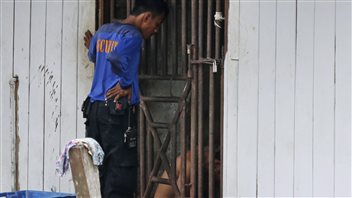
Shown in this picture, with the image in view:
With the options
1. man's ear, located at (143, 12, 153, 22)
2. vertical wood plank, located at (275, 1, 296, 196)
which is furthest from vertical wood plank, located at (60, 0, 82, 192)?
vertical wood plank, located at (275, 1, 296, 196)

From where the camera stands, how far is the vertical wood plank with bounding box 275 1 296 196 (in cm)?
534

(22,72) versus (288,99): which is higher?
(22,72)

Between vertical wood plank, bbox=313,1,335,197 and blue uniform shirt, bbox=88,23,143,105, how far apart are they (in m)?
1.25

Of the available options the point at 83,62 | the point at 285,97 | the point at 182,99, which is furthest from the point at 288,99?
the point at 83,62

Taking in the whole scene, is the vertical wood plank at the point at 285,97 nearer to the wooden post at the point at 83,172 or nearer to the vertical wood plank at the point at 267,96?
the vertical wood plank at the point at 267,96

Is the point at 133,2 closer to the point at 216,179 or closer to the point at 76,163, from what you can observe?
the point at 216,179

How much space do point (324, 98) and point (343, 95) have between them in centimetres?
13

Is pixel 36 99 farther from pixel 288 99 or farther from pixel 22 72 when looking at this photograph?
pixel 288 99

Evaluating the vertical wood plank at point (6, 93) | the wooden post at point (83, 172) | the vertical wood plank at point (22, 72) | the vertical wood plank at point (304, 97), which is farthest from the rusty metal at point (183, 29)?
the wooden post at point (83, 172)

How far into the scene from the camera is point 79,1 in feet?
20.3

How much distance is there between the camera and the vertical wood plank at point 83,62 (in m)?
6.13

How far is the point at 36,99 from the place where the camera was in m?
6.41

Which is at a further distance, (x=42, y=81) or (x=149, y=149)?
(x=42, y=81)

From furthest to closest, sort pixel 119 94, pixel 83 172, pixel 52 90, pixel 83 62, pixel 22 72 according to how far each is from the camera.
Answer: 1. pixel 22 72
2. pixel 52 90
3. pixel 83 62
4. pixel 119 94
5. pixel 83 172
